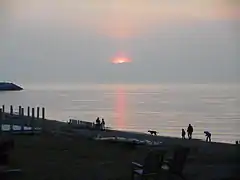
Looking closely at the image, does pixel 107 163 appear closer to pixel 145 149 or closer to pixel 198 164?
pixel 198 164

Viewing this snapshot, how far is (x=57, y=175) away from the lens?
7059 mm

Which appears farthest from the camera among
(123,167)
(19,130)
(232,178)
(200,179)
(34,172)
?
(19,130)

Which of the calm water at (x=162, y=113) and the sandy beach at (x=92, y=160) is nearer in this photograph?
the sandy beach at (x=92, y=160)

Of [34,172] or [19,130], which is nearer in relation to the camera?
[34,172]

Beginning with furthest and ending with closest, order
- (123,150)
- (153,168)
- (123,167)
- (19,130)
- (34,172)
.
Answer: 1. (19,130)
2. (123,150)
3. (123,167)
4. (34,172)
5. (153,168)

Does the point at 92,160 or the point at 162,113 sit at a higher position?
the point at 162,113

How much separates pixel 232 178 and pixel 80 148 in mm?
4699

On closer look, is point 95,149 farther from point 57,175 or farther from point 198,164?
point 57,175

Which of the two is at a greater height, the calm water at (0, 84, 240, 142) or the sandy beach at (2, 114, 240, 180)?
the calm water at (0, 84, 240, 142)

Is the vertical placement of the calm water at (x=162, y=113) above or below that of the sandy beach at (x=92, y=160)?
above

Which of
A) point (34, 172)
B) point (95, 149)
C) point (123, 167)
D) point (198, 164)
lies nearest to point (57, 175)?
point (34, 172)

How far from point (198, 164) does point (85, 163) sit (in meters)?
1.73

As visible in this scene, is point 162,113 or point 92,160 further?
point 162,113

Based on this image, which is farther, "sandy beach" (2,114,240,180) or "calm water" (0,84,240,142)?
"calm water" (0,84,240,142)
